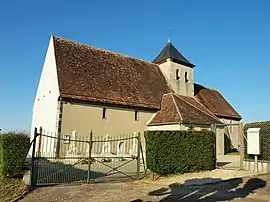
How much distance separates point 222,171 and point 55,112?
38.4ft

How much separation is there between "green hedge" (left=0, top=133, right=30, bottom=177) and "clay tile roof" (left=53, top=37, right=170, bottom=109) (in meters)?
8.74

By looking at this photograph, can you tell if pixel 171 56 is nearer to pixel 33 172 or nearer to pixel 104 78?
pixel 104 78

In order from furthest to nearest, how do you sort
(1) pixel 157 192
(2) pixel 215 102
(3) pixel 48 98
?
1. (2) pixel 215 102
2. (3) pixel 48 98
3. (1) pixel 157 192

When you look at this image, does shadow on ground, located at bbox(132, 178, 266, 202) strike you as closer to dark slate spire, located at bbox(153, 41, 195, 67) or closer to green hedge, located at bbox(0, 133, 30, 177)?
green hedge, located at bbox(0, 133, 30, 177)

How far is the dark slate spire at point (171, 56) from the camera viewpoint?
2916cm

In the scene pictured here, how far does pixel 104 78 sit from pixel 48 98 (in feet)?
15.8

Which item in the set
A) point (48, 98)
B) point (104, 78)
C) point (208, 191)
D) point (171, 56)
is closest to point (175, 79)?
point (171, 56)

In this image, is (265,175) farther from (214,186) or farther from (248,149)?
(214,186)

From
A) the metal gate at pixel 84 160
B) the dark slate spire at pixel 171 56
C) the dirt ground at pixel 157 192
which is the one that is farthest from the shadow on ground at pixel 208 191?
the dark slate spire at pixel 171 56

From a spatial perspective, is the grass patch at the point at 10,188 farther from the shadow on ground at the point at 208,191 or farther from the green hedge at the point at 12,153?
the shadow on ground at the point at 208,191

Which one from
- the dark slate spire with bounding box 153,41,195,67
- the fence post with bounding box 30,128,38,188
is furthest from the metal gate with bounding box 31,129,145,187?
the dark slate spire with bounding box 153,41,195,67

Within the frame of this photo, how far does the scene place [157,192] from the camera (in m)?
9.42

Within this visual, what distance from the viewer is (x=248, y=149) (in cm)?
1385

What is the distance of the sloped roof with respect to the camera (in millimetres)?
21208
